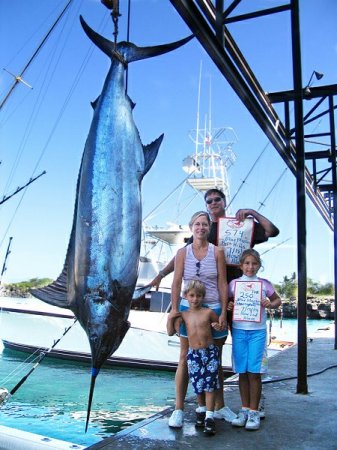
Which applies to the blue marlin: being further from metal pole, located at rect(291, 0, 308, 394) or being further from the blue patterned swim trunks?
metal pole, located at rect(291, 0, 308, 394)

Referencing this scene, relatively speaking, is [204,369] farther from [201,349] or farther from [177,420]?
[177,420]

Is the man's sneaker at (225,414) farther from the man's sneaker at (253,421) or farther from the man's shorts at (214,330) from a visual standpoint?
the man's shorts at (214,330)

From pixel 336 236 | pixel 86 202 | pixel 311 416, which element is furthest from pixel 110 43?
pixel 336 236

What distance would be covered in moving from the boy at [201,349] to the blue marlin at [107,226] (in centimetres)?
101

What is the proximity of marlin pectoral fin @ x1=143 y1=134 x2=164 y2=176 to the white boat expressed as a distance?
31.7ft

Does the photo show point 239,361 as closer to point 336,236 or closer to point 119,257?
point 119,257

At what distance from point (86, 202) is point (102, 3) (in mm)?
959

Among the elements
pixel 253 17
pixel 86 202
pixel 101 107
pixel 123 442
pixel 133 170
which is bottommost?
pixel 123 442

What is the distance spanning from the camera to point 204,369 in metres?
2.55

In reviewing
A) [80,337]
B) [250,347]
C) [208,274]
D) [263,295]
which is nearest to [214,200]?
[208,274]

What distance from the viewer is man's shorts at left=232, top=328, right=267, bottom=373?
2.62 meters

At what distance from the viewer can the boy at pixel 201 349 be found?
100 inches

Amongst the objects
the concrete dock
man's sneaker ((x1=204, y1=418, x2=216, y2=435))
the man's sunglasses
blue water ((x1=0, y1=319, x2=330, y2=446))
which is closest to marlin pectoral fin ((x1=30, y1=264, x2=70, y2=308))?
the concrete dock

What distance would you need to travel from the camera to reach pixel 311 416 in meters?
2.97
